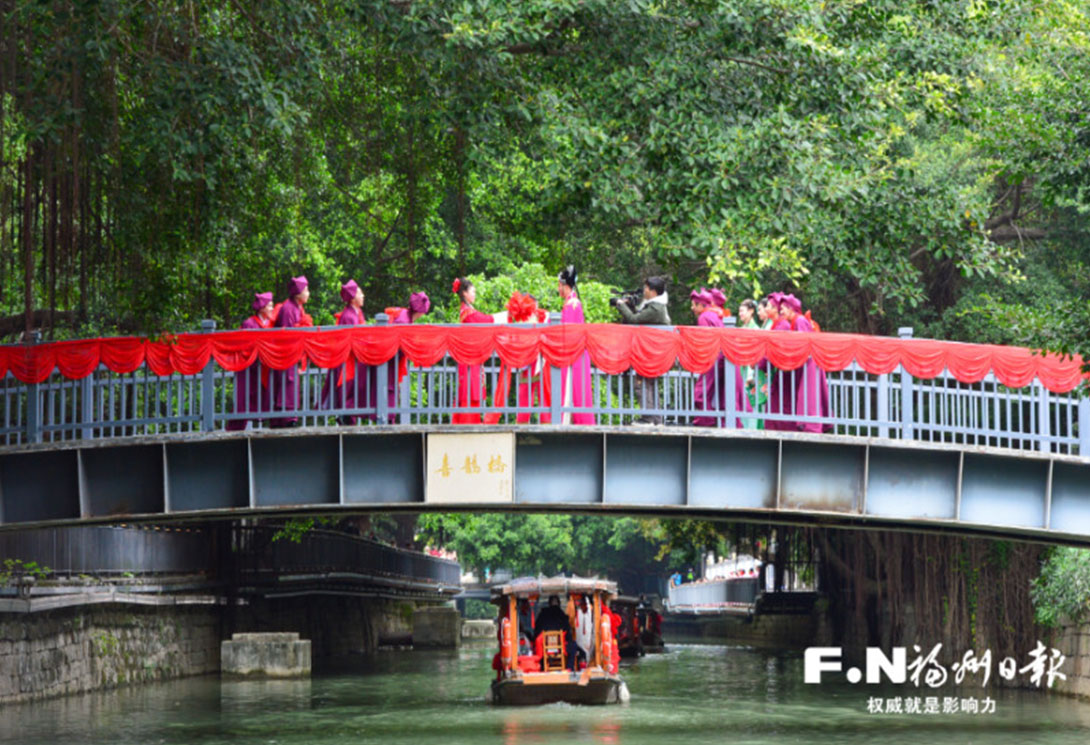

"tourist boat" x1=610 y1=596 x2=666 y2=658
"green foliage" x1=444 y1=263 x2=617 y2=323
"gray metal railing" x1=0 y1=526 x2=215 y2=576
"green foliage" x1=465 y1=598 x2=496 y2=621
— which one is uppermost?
"green foliage" x1=444 y1=263 x2=617 y2=323

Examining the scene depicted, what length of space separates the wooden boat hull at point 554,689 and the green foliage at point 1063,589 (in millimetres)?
7560

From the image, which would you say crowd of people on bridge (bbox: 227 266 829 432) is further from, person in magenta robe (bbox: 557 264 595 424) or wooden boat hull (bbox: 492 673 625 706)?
wooden boat hull (bbox: 492 673 625 706)

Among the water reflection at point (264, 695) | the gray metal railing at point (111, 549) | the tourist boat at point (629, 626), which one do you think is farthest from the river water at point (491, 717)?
the tourist boat at point (629, 626)

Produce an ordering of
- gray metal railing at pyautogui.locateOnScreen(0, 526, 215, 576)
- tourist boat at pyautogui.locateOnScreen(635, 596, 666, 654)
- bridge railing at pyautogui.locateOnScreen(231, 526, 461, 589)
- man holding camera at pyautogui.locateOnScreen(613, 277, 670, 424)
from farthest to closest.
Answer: tourist boat at pyautogui.locateOnScreen(635, 596, 666, 654) < bridge railing at pyautogui.locateOnScreen(231, 526, 461, 589) < gray metal railing at pyautogui.locateOnScreen(0, 526, 215, 576) < man holding camera at pyautogui.locateOnScreen(613, 277, 670, 424)

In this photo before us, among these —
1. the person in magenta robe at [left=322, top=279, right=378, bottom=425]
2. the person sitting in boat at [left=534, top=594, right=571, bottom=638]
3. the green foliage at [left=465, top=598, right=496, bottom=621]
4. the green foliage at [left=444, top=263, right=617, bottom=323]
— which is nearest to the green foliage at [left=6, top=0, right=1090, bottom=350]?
the person in magenta robe at [left=322, top=279, right=378, bottom=425]

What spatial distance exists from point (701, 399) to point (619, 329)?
5.33 ft

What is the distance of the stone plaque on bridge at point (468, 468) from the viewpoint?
18234 millimetres

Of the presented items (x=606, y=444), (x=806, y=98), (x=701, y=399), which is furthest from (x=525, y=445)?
(x=806, y=98)

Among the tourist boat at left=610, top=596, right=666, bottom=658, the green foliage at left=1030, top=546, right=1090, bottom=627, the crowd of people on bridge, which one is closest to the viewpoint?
the crowd of people on bridge

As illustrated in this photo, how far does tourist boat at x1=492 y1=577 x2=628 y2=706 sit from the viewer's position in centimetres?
2627

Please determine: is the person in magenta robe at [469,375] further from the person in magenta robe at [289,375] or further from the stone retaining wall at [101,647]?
the stone retaining wall at [101,647]

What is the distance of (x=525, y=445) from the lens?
61.0 feet

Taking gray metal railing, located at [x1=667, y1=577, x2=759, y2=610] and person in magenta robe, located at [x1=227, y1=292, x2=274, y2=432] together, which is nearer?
person in magenta robe, located at [x1=227, y1=292, x2=274, y2=432]

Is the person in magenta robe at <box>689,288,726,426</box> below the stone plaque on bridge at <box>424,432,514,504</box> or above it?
above
